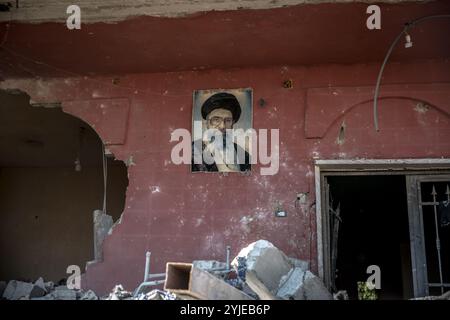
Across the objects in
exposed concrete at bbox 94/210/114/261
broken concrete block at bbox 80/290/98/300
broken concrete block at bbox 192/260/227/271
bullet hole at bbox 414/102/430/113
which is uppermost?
bullet hole at bbox 414/102/430/113

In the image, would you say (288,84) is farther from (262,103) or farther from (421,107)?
(421,107)

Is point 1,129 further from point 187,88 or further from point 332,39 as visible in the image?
point 332,39

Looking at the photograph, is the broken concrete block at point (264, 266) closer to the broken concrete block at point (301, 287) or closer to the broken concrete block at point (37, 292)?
the broken concrete block at point (301, 287)

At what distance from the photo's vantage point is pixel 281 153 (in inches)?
279

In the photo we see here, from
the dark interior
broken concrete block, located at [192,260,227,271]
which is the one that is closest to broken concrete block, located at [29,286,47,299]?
broken concrete block, located at [192,260,227,271]

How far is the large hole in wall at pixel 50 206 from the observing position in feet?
41.3

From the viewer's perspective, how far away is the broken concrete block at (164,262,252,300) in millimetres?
4594

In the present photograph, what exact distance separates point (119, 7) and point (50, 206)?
8.06 m

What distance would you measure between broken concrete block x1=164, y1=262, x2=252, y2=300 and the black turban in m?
2.96

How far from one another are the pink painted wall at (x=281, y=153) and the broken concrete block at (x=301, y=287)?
969 millimetres

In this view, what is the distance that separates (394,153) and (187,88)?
10.2ft

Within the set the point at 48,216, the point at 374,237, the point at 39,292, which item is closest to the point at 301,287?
the point at 39,292

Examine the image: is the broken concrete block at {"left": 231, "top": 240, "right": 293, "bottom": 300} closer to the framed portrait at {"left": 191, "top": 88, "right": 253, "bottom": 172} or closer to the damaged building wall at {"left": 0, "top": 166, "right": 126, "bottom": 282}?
the framed portrait at {"left": 191, "top": 88, "right": 253, "bottom": 172}
